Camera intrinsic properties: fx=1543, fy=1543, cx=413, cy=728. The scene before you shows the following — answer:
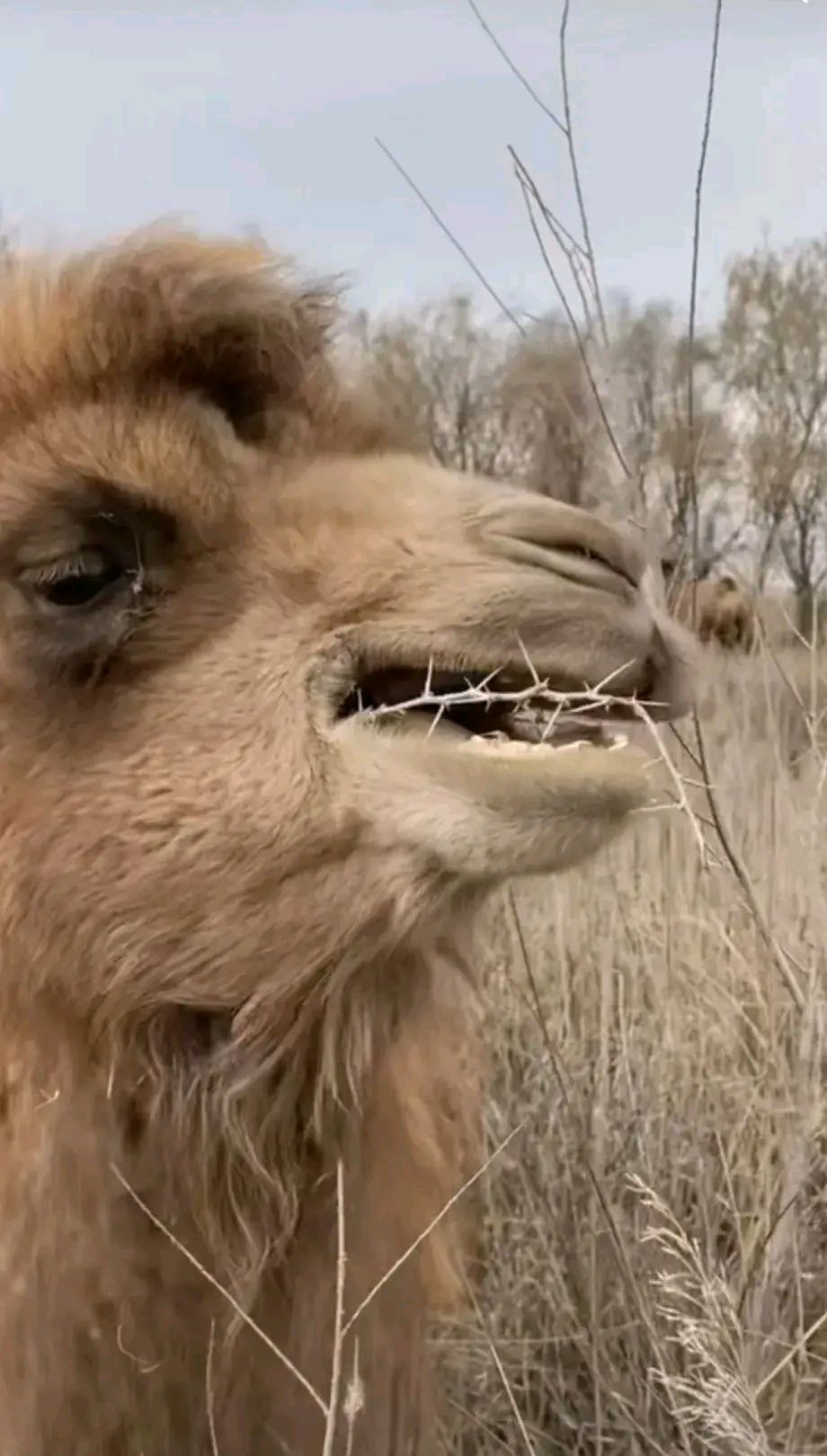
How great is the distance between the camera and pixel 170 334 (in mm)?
1201

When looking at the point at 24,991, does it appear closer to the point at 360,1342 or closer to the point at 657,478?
the point at 360,1342

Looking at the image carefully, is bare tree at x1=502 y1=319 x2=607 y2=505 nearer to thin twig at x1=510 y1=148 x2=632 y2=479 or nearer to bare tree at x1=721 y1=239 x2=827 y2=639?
thin twig at x1=510 y1=148 x2=632 y2=479

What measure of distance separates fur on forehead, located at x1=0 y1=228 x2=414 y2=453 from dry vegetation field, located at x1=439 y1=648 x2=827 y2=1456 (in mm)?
646

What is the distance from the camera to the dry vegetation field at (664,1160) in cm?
159

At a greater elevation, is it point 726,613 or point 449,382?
point 449,382

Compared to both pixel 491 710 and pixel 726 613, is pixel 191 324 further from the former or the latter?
pixel 726 613

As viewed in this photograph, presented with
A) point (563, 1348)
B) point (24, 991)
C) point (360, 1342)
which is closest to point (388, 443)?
point (24, 991)

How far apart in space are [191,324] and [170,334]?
2cm

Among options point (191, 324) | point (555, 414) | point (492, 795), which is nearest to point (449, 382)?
point (555, 414)

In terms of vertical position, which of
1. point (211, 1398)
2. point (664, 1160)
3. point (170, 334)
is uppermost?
point (170, 334)

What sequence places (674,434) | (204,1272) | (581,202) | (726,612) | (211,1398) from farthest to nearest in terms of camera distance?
(726,612)
(674,434)
(581,202)
(211,1398)
(204,1272)

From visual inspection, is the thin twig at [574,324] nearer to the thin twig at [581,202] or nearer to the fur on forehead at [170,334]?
the thin twig at [581,202]

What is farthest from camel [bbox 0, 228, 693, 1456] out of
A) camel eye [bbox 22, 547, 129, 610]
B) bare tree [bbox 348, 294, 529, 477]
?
bare tree [bbox 348, 294, 529, 477]

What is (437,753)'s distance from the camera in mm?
1061
